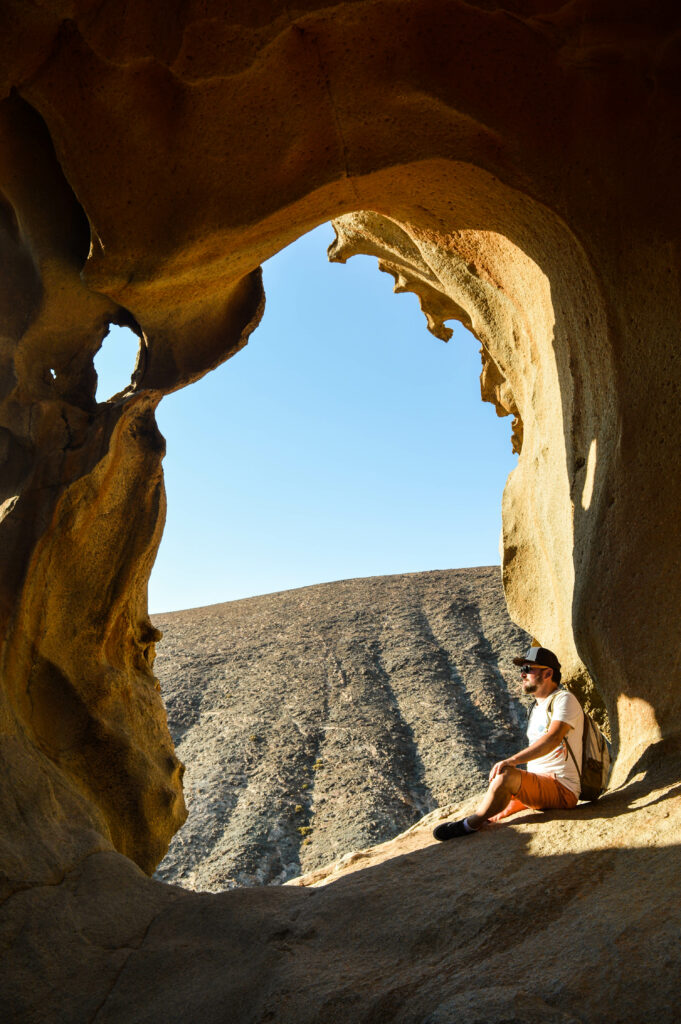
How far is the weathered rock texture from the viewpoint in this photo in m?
3.39

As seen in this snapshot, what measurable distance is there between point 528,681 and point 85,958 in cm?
218

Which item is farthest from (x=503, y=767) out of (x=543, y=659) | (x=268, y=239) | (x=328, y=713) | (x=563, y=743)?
(x=328, y=713)

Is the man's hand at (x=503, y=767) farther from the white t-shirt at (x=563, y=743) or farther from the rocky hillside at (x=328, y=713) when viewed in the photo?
the rocky hillside at (x=328, y=713)

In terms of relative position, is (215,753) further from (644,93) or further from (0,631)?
(644,93)

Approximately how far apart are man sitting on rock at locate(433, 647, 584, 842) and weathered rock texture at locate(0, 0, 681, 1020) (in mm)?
337

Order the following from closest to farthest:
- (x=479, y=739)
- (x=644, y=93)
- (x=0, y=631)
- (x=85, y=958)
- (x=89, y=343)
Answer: (x=85, y=958), (x=644, y=93), (x=0, y=631), (x=89, y=343), (x=479, y=739)

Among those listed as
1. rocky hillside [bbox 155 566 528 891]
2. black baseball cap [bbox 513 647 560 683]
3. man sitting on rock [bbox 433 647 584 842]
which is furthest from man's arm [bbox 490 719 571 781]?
rocky hillside [bbox 155 566 528 891]

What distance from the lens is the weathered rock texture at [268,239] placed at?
11.1ft

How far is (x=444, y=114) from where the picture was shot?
368cm

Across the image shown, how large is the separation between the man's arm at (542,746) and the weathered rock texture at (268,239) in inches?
15.3

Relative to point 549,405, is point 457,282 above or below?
above

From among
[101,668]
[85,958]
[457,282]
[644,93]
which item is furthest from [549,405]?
[85,958]

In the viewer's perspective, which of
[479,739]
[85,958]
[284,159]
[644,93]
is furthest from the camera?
[479,739]

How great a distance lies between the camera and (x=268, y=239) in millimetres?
4148
